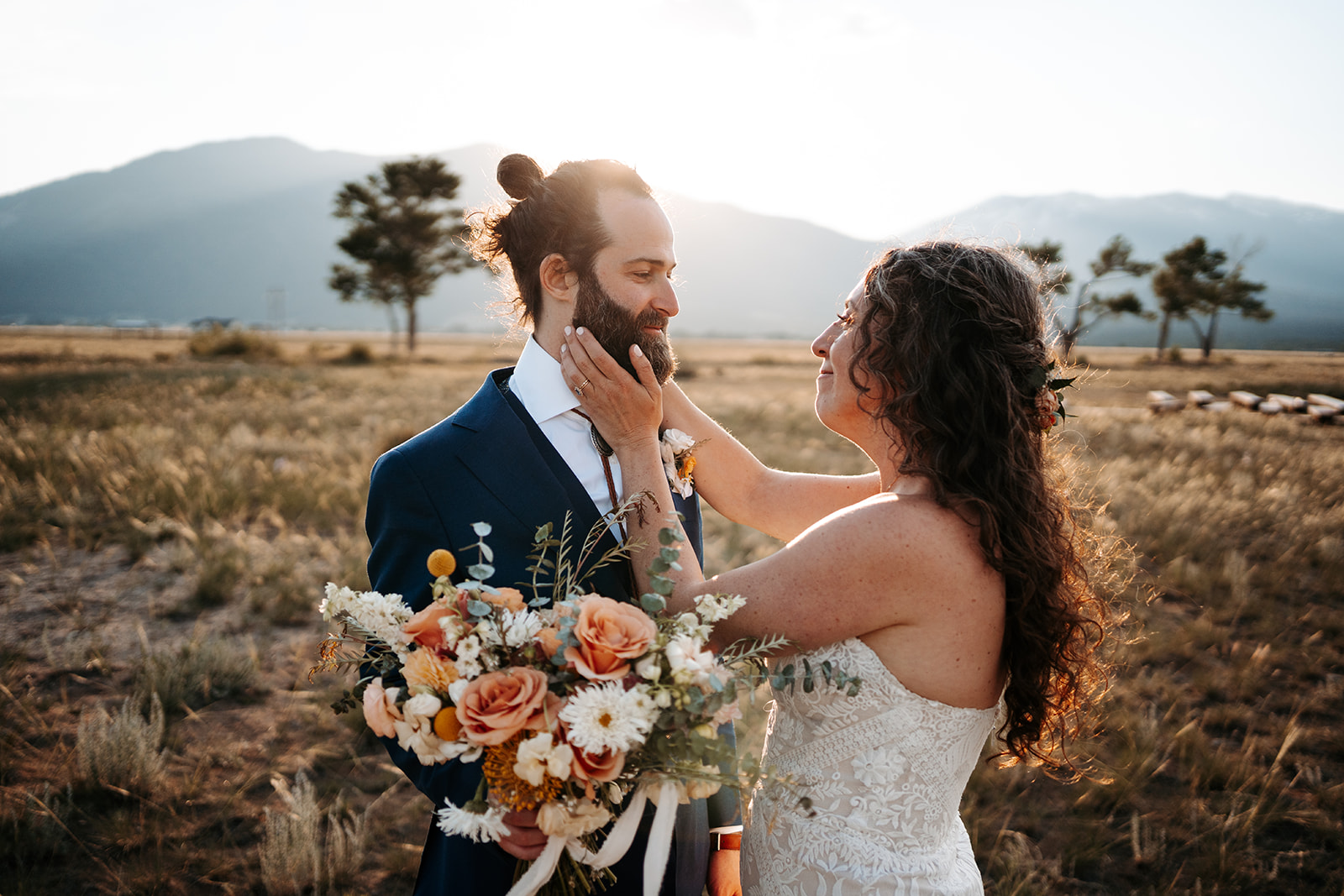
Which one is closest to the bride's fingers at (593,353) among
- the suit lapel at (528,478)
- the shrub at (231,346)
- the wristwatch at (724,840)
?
the suit lapel at (528,478)

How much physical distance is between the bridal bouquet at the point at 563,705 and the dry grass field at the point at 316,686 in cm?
152

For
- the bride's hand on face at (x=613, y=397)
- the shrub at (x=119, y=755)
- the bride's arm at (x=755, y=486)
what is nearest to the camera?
the bride's hand on face at (x=613, y=397)

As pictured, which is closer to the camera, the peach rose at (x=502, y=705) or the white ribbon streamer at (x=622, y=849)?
the peach rose at (x=502, y=705)

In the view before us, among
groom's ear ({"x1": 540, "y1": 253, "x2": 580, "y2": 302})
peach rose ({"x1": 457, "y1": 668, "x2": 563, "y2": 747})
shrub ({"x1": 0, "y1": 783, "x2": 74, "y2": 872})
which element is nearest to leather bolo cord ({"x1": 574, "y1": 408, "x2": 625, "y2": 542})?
groom's ear ({"x1": 540, "y1": 253, "x2": 580, "y2": 302})

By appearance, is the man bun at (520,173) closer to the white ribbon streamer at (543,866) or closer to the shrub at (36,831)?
the white ribbon streamer at (543,866)

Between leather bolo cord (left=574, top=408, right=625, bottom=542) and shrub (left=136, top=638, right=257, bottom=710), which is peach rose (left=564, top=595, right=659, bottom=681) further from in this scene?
shrub (left=136, top=638, right=257, bottom=710)

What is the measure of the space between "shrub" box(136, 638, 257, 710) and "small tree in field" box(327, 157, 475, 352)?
48157 millimetres

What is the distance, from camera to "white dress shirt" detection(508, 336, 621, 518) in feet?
8.42

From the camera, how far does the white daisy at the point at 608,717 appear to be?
1366mm

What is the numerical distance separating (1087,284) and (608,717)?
15.3 feet

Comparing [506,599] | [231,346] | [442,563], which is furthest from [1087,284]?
[231,346]

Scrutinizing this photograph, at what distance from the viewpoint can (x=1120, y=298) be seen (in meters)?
57.5

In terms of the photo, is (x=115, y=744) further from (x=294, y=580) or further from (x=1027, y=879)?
(x=1027, y=879)

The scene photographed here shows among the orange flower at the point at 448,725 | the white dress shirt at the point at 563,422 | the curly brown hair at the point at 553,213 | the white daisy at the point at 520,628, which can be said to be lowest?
the orange flower at the point at 448,725
